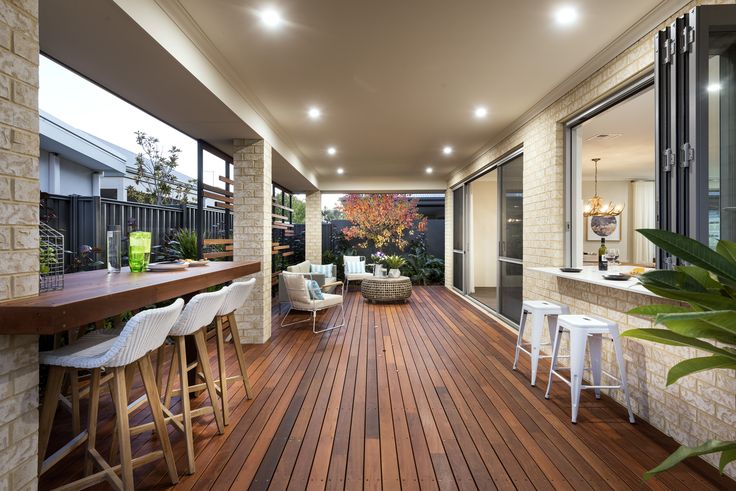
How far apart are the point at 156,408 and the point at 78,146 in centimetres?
484

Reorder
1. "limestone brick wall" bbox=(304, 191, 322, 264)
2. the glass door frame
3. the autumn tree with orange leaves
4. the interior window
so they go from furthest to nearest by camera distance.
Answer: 1. the autumn tree with orange leaves
2. "limestone brick wall" bbox=(304, 191, 322, 264)
3. the glass door frame
4. the interior window

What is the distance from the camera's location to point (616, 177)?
7.35 metres

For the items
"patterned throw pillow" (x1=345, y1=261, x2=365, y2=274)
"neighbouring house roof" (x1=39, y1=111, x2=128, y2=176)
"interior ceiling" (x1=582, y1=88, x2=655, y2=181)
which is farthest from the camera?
"patterned throw pillow" (x1=345, y1=261, x2=365, y2=274)

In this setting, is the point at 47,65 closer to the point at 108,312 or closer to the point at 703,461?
the point at 108,312

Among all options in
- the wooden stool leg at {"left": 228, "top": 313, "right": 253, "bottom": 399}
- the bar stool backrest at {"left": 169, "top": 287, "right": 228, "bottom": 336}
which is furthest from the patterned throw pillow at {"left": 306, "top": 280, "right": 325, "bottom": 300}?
the bar stool backrest at {"left": 169, "top": 287, "right": 228, "bottom": 336}

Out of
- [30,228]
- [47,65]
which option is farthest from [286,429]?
[47,65]

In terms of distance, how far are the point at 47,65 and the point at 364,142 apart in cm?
369

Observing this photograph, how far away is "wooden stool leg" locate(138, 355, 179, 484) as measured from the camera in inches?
65.7

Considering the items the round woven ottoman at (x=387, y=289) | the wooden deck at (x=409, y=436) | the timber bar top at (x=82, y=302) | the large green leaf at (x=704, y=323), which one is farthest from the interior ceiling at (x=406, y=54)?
the round woven ottoman at (x=387, y=289)

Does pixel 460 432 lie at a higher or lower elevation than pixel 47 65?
lower

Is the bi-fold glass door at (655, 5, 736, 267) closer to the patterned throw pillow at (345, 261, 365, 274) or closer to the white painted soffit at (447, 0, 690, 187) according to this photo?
the white painted soffit at (447, 0, 690, 187)

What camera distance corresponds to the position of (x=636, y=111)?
153 inches

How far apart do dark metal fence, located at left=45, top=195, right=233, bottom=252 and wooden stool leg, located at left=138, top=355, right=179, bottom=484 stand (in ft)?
5.00

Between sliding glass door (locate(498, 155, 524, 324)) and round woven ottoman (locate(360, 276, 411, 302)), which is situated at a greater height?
sliding glass door (locate(498, 155, 524, 324))
